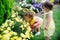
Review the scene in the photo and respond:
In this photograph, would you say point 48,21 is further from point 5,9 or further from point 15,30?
point 5,9

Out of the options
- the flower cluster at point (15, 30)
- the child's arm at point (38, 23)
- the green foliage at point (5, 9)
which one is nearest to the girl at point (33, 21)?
the child's arm at point (38, 23)

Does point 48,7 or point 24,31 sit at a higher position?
point 48,7

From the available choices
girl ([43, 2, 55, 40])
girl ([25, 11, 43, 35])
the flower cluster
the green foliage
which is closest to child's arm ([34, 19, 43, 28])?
girl ([25, 11, 43, 35])

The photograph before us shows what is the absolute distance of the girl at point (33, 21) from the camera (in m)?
5.14

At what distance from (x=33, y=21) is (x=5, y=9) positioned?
1.81ft

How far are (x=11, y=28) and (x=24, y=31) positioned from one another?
241mm

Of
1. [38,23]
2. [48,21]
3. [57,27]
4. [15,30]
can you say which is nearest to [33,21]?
[38,23]

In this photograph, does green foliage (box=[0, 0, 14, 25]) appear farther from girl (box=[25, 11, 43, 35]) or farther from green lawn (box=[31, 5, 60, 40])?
green lawn (box=[31, 5, 60, 40])

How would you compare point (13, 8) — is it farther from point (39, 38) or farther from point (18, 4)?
point (39, 38)

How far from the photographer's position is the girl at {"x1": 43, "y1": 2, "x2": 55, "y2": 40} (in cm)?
496

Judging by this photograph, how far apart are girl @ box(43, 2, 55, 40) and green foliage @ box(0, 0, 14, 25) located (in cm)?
65

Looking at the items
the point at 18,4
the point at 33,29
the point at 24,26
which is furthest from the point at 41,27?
the point at 18,4

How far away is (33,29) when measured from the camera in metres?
5.22

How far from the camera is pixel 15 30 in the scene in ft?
15.2
